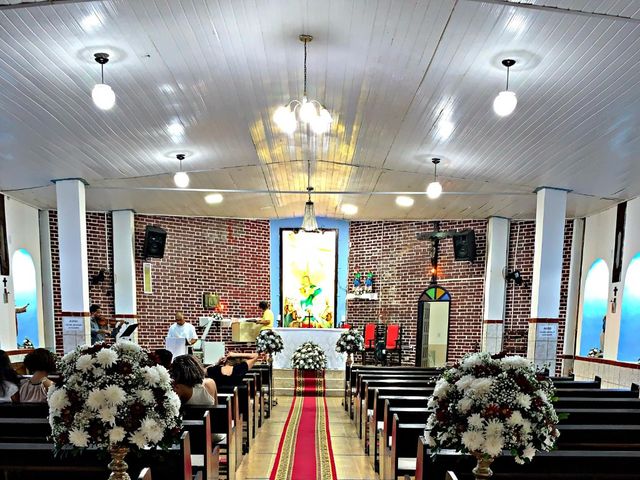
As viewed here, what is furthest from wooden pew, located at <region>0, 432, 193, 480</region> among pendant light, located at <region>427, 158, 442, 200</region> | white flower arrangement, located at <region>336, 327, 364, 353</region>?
white flower arrangement, located at <region>336, 327, 364, 353</region>

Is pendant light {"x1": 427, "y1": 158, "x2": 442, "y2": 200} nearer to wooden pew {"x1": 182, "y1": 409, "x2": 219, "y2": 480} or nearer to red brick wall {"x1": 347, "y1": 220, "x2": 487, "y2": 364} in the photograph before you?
red brick wall {"x1": 347, "y1": 220, "x2": 487, "y2": 364}

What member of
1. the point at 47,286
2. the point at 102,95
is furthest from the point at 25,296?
the point at 102,95

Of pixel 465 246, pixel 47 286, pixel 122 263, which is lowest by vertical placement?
pixel 47 286

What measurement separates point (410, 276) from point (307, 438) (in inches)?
292

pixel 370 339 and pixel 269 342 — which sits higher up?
pixel 269 342

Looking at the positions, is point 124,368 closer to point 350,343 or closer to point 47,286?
point 350,343

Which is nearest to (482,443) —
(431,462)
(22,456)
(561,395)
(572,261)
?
(431,462)

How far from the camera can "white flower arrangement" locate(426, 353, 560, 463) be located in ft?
8.38

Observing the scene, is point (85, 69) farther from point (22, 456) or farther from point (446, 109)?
point (446, 109)

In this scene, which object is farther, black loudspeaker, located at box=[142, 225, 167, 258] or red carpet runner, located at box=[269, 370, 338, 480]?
black loudspeaker, located at box=[142, 225, 167, 258]

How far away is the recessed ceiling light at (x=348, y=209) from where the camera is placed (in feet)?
40.4

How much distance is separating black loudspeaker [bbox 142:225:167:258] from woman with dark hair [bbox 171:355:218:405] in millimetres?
8409

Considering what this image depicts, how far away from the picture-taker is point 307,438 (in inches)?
259

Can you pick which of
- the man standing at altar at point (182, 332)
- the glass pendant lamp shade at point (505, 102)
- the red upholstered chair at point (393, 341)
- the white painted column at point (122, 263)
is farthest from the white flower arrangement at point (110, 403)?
the red upholstered chair at point (393, 341)
